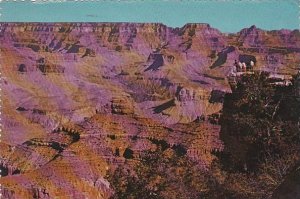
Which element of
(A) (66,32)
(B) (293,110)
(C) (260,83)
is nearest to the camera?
(B) (293,110)

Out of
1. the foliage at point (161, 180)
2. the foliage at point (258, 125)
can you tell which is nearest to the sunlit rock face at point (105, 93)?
the foliage at point (258, 125)

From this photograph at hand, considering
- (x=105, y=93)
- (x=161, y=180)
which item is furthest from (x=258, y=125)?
(x=105, y=93)

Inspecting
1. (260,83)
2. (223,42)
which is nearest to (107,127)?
(260,83)

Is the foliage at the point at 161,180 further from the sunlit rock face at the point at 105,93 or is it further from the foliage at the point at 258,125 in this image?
the foliage at the point at 258,125

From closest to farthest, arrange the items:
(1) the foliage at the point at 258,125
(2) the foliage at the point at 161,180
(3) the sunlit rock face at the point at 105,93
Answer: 1. (2) the foliage at the point at 161,180
2. (1) the foliage at the point at 258,125
3. (3) the sunlit rock face at the point at 105,93

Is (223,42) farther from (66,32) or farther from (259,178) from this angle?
(259,178)

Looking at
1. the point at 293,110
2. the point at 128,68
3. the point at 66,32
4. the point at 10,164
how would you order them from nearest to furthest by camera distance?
Result: the point at 293,110 < the point at 10,164 < the point at 66,32 < the point at 128,68

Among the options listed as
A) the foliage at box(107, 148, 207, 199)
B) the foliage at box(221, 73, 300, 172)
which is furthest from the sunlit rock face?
the foliage at box(107, 148, 207, 199)

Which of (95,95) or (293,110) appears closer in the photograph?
(293,110)

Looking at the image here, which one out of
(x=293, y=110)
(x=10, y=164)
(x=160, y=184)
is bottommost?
(x=10, y=164)
